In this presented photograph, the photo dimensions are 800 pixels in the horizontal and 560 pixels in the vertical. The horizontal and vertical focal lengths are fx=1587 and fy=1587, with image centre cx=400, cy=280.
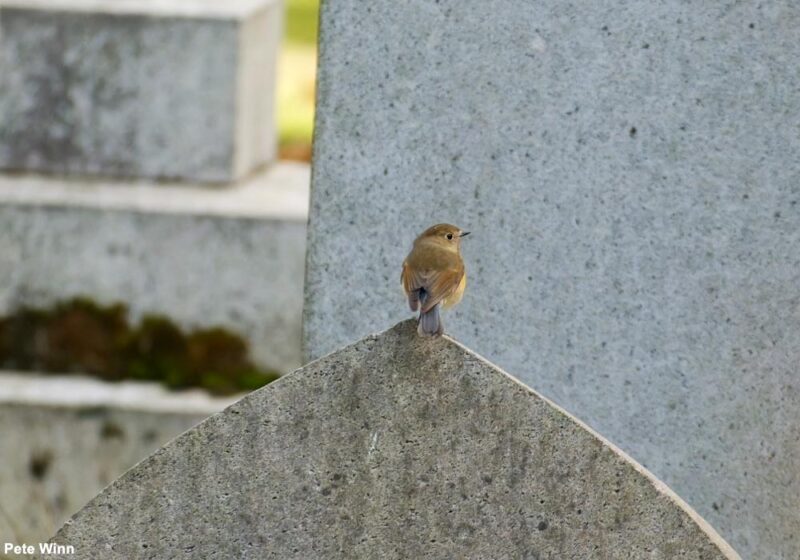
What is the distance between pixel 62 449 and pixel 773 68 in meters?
3.33

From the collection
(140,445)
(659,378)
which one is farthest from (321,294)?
(140,445)

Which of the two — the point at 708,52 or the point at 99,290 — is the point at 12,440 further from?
the point at 708,52

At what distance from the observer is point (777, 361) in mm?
3900

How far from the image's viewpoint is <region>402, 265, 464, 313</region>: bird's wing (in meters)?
3.29

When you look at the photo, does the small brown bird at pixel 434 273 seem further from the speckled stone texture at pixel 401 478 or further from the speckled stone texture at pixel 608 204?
the speckled stone texture at pixel 608 204

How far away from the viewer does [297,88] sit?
36.9 feet

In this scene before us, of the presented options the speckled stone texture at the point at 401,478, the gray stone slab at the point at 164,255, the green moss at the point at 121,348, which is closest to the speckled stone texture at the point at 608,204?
the speckled stone texture at the point at 401,478

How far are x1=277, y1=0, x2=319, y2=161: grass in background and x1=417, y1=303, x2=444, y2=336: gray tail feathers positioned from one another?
18.4 feet

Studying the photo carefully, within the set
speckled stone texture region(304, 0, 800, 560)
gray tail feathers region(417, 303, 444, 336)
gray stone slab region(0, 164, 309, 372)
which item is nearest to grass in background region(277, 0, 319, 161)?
gray stone slab region(0, 164, 309, 372)

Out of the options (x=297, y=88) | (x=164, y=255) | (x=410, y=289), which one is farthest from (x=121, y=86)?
(x=297, y=88)

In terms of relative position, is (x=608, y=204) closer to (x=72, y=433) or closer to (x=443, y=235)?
(x=443, y=235)

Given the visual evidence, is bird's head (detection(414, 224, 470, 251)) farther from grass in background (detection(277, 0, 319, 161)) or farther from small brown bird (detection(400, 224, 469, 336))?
grass in background (detection(277, 0, 319, 161))

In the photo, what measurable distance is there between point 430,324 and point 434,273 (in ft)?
1.23

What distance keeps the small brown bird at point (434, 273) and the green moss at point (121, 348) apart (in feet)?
8.62
